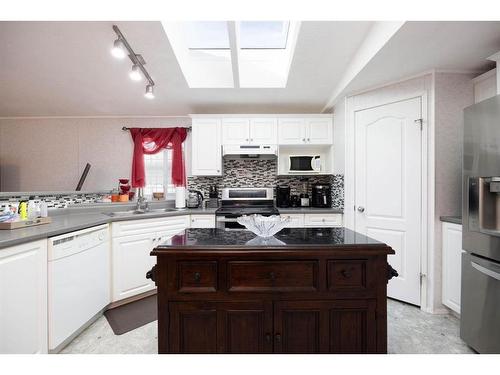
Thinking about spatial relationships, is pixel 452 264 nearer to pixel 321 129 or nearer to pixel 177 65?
pixel 321 129

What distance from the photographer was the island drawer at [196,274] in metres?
1.19

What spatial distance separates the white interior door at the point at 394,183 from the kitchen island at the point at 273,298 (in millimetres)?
1493

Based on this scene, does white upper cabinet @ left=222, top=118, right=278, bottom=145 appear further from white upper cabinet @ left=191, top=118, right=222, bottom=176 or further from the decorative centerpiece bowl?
the decorative centerpiece bowl

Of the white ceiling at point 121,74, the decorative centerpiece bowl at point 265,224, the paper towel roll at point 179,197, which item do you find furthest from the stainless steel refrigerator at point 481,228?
the paper towel roll at point 179,197

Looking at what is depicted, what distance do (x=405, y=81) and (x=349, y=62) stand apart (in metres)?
0.62

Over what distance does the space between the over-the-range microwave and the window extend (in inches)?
82.4

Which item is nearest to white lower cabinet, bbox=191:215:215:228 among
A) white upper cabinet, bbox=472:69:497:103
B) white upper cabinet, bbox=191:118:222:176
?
white upper cabinet, bbox=191:118:222:176

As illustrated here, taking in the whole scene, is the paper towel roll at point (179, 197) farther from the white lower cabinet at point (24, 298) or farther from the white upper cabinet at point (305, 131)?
the white lower cabinet at point (24, 298)

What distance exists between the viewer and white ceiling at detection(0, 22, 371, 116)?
1.88m

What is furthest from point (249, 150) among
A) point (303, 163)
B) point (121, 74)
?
point (121, 74)

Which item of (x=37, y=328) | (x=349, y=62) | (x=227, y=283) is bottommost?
(x=37, y=328)

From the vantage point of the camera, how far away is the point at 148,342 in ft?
5.87
